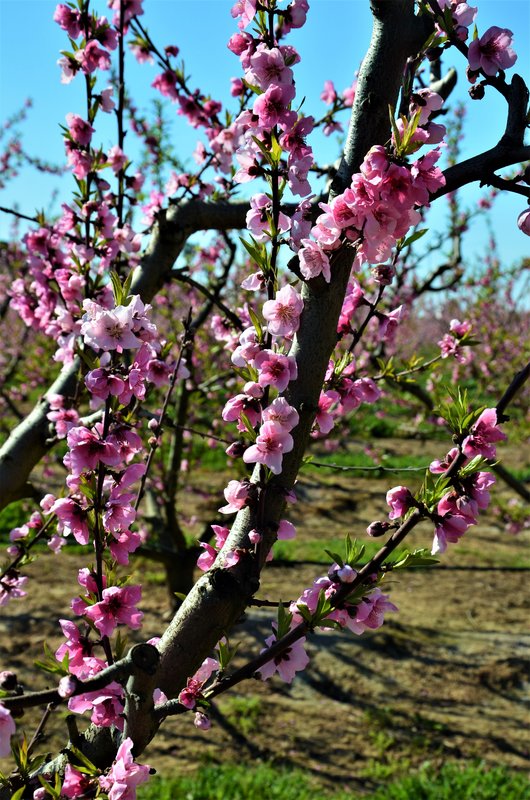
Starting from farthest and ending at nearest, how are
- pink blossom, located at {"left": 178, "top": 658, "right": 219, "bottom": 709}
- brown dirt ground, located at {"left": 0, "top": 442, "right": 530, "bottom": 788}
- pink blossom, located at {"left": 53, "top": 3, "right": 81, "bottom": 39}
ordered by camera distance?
brown dirt ground, located at {"left": 0, "top": 442, "right": 530, "bottom": 788}, pink blossom, located at {"left": 53, "top": 3, "right": 81, "bottom": 39}, pink blossom, located at {"left": 178, "top": 658, "right": 219, "bottom": 709}

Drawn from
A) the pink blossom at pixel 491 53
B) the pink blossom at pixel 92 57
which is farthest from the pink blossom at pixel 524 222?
the pink blossom at pixel 92 57

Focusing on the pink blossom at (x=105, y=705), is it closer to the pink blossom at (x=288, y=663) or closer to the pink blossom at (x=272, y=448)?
the pink blossom at (x=288, y=663)

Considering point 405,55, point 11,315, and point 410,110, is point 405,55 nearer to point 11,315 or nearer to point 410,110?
point 410,110

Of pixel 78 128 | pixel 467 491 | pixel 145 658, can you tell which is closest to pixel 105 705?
pixel 145 658

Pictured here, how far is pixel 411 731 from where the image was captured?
4.34 meters

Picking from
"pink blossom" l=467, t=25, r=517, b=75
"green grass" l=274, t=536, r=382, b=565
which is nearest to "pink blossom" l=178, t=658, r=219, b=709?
"pink blossom" l=467, t=25, r=517, b=75

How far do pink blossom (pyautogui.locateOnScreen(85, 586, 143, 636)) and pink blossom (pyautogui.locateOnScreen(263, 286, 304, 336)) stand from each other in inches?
23.9

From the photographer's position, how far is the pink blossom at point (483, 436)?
1.17 m

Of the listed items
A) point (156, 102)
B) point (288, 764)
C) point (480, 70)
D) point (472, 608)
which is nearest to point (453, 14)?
point (480, 70)

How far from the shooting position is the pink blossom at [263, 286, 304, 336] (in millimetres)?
1203

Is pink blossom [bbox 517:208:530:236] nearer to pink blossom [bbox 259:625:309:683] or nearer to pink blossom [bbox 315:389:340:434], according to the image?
pink blossom [bbox 315:389:340:434]

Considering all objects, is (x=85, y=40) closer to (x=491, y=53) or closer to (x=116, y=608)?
(x=491, y=53)

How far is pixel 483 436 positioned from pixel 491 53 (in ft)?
2.60

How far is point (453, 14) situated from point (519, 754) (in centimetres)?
444
